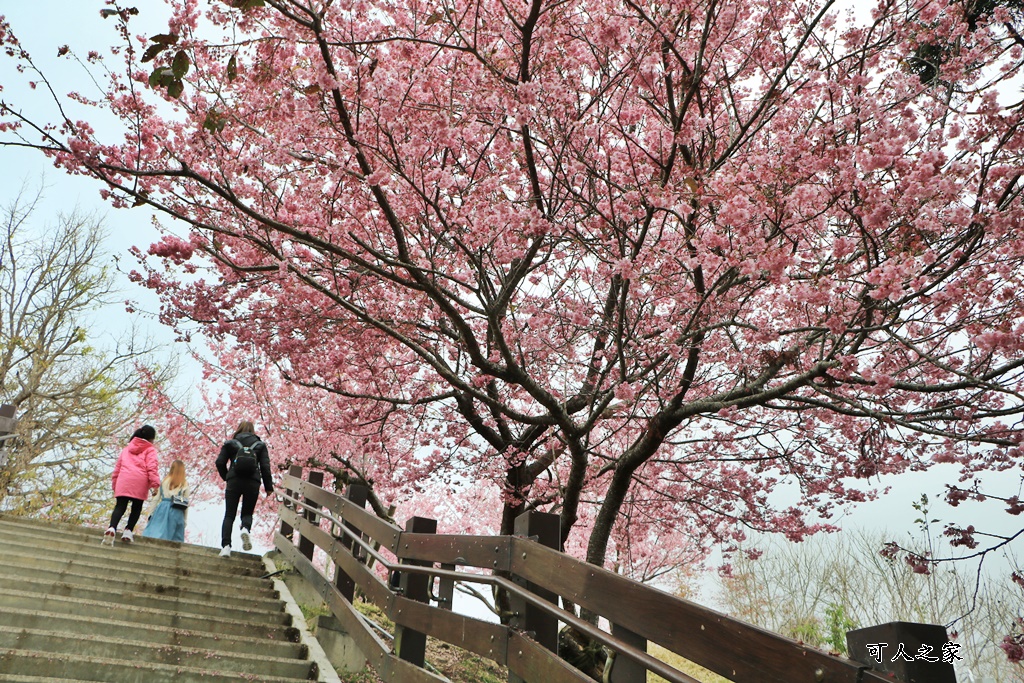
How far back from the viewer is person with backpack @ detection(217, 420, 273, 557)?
8.59 meters

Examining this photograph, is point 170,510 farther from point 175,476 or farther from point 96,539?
point 96,539

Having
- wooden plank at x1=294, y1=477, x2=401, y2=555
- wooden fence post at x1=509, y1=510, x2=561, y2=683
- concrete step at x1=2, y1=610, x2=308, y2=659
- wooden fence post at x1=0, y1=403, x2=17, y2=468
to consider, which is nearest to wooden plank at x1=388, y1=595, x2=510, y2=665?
wooden fence post at x1=509, y1=510, x2=561, y2=683

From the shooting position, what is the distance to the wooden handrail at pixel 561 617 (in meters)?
1.95

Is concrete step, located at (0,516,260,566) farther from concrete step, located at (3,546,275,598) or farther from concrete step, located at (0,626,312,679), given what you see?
concrete step, located at (0,626,312,679)

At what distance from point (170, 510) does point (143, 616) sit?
15.6ft

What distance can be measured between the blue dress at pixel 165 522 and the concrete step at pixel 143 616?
4330mm

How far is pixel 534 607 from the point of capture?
340cm

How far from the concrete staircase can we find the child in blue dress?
159cm

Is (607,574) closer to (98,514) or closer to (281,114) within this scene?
(281,114)

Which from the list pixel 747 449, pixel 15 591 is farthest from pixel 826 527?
pixel 15 591

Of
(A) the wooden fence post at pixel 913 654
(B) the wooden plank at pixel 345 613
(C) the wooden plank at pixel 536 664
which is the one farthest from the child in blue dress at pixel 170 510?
(A) the wooden fence post at pixel 913 654

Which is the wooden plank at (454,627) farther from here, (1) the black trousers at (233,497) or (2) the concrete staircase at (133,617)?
(1) the black trousers at (233,497)

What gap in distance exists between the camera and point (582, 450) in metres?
7.05

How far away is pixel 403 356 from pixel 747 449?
4907 mm
